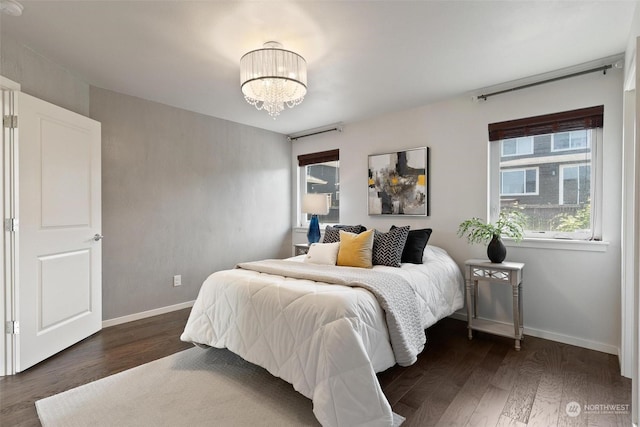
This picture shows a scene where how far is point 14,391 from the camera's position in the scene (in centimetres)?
204

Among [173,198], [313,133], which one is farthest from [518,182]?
[173,198]

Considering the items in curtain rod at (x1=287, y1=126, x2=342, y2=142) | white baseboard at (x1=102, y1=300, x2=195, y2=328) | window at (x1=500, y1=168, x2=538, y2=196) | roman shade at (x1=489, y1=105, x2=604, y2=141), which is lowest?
white baseboard at (x1=102, y1=300, x2=195, y2=328)

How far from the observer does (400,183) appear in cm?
378

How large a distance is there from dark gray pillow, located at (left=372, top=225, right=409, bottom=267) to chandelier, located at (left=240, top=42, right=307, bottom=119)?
4.89ft

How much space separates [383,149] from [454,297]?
76.2 inches

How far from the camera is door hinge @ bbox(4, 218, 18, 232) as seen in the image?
7.34 ft

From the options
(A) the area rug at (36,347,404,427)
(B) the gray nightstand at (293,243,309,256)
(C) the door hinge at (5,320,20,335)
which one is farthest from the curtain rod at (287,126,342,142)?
(C) the door hinge at (5,320,20,335)

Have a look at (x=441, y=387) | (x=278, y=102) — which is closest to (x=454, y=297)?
(x=441, y=387)

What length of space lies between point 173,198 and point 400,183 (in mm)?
2680

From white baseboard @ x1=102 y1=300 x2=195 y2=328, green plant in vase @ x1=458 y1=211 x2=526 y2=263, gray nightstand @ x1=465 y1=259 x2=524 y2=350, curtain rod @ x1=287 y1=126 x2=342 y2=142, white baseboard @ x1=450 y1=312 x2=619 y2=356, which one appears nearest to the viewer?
white baseboard @ x1=450 y1=312 x2=619 y2=356

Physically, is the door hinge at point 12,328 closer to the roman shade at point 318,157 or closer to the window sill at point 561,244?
the roman shade at point 318,157

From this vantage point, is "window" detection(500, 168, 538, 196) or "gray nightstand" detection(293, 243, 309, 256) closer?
"window" detection(500, 168, 538, 196)

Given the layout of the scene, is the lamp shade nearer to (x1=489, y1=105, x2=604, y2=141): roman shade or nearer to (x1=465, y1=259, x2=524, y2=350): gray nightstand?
(x1=465, y1=259, x2=524, y2=350): gray nightstand

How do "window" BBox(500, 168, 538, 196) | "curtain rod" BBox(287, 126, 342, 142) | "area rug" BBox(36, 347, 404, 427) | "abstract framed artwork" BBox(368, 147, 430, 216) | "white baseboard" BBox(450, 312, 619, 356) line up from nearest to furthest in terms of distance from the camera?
"area rug" BBox(36, 347, 404, 427)
"white baseboard" BBox(450, 312, 619, 356)
"window" BBox(500, 168, 538, 196)
"abstract framed artwork" BBox(368, 147, 430, 216)
"curtain rod" BBox(287, 126, 342, 142)
